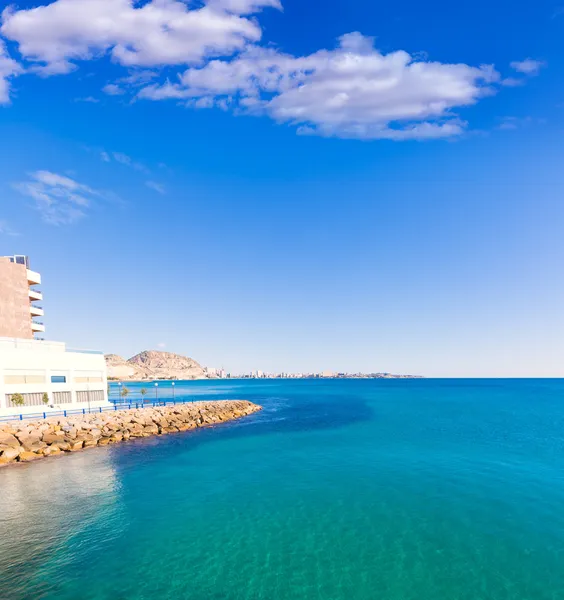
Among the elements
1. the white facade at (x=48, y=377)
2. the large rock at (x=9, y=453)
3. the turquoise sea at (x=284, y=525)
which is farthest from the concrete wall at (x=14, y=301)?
the turquoise sea at (x=284, y=525)

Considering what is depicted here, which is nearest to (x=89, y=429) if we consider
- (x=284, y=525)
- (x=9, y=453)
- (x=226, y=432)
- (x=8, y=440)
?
(x=8, y=440)

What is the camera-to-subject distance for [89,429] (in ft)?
143

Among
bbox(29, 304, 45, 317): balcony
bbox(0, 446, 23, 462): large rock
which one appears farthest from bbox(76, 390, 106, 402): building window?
bbox(0, 446, 23, 462): large rock

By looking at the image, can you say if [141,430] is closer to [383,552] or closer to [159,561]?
[159,561]

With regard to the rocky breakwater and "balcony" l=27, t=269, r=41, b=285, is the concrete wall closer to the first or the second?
"balcony" l=27, t=269, r=41, b=285

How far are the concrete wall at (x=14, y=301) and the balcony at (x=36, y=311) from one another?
2.00 metres

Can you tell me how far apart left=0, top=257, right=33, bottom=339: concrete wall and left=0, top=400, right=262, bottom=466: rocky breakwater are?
71.5 ft

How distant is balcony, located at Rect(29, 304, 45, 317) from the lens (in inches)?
2516

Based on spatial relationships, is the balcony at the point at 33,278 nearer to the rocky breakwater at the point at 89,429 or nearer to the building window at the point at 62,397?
the building window at the point at 62,397

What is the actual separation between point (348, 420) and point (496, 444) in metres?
26.5

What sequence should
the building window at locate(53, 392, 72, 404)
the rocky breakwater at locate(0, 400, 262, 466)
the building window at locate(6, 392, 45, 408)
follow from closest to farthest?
the rocky breakwater at locate(0, 400, 262, 466) < the building window at locate(6, 392, 45, 408) < the building window at locate(53, 392, 72, 404)

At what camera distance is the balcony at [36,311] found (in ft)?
210

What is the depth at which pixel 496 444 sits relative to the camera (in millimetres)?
45375

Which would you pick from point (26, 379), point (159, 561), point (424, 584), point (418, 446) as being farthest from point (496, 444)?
point (26, 379)
